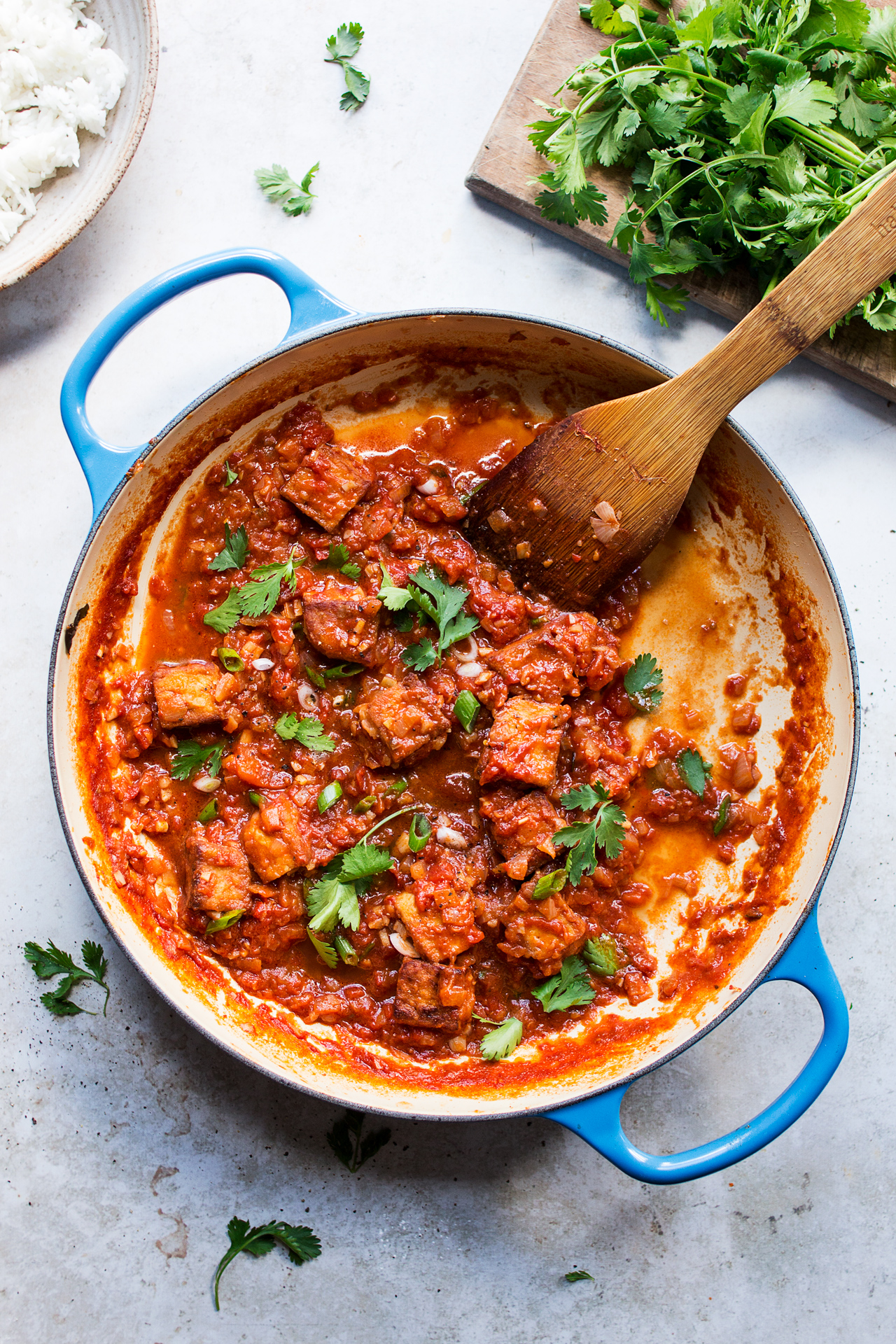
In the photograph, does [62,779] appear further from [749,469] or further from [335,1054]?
[749,469]

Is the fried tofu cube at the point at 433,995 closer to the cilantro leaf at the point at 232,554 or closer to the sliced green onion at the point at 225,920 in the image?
the sliced green onion at the point at 225,920

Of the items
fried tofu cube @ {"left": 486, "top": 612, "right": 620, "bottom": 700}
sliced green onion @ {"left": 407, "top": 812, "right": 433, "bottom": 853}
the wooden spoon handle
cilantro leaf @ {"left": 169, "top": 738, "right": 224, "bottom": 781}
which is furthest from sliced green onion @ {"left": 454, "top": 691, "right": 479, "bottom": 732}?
the wooden spoon handle

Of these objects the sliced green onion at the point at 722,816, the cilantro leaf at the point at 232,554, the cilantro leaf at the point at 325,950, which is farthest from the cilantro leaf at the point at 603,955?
the cilantro leaf at the point at 232,554

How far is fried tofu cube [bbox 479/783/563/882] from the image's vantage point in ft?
11.7

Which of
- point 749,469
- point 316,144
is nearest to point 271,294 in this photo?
point 316,144

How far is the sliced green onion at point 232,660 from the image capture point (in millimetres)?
3740

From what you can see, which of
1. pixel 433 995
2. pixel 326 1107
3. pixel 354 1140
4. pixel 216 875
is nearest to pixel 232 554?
pixel 216 875

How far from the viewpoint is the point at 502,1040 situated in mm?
3652

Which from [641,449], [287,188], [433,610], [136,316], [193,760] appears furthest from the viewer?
[287,188]

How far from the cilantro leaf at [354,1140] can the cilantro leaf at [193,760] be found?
1601 millimetres

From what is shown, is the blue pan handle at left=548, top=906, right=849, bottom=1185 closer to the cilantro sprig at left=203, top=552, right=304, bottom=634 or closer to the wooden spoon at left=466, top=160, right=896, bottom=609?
the wooden spoon at left=466, top=160, right=896, bottom=609

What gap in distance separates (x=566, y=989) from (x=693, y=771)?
42.5 inches

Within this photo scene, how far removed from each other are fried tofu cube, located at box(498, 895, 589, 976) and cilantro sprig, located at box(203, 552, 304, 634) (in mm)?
1612

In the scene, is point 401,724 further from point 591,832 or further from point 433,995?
point 433,995
